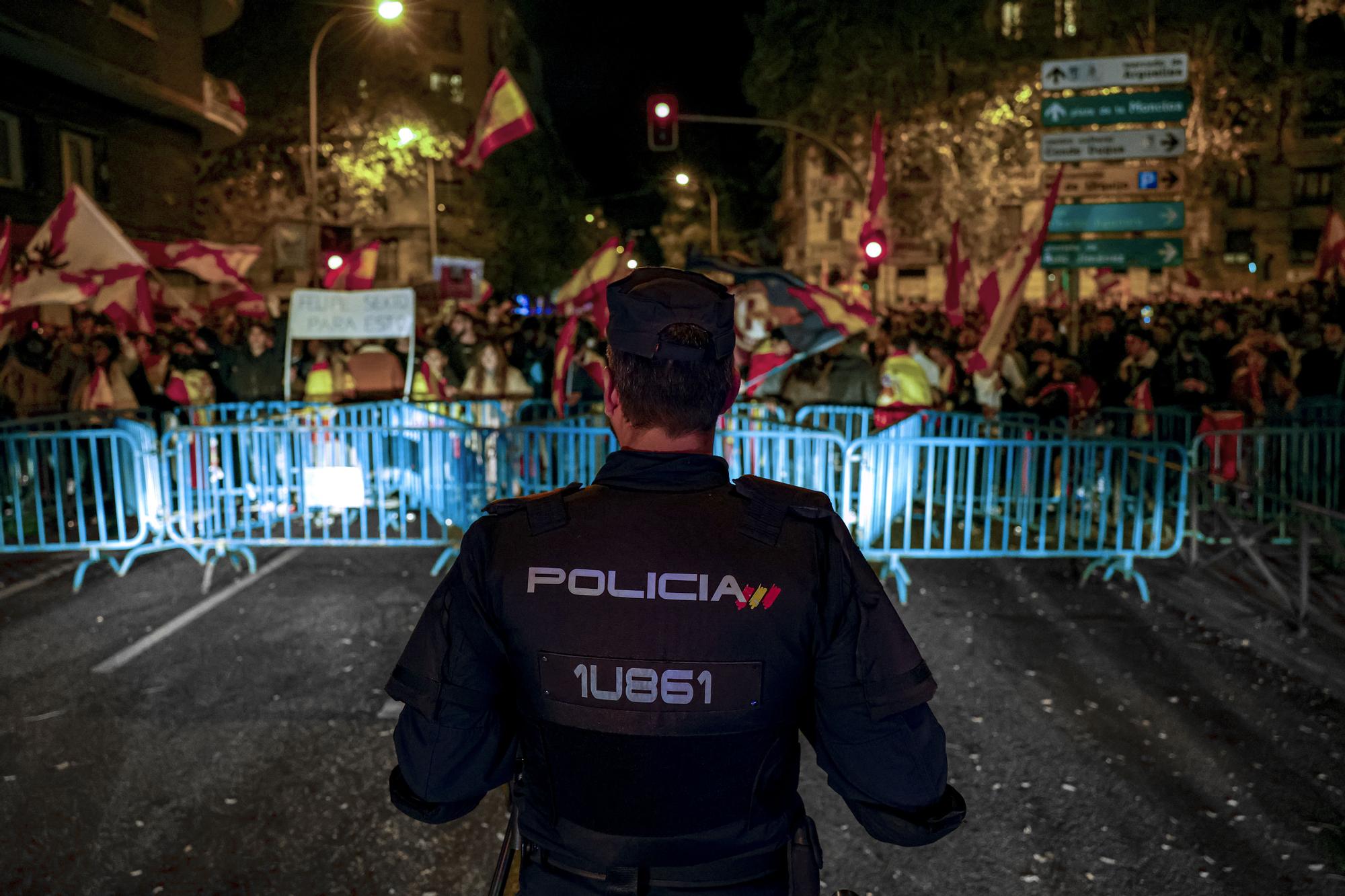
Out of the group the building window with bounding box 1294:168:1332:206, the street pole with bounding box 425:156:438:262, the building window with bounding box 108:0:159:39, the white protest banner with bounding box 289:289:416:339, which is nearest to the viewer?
the white protest banner with bounding box 289:289:416:339

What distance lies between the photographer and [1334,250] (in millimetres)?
12430

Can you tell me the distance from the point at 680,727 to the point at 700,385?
2.02 feet

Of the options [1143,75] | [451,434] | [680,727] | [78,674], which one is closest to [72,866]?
[78,674]

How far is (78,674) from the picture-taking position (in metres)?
5.83

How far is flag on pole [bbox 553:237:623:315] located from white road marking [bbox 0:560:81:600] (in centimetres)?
561

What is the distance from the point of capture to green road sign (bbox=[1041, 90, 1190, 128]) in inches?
471

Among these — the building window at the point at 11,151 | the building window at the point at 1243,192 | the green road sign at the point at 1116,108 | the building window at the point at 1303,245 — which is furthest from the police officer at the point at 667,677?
the building window at the point at 1303,245

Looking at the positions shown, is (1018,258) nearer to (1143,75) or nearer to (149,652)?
(1143,75)

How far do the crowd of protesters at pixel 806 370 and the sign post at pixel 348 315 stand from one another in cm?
63

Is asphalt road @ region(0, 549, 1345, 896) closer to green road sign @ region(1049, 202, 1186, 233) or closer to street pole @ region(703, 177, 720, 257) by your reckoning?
green road sign @ region(1049, 202, 1186, 233)

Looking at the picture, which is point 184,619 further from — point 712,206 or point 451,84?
point 451,84

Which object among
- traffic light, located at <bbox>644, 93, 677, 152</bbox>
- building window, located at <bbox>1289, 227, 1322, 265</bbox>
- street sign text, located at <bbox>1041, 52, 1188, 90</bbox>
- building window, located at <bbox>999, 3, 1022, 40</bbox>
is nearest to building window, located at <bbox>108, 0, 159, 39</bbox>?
traffic light, located at <bbox>644, 93, 677, 152</bbox>

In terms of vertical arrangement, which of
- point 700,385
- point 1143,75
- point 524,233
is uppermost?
point 524,233

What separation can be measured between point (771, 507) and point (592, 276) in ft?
33.6
